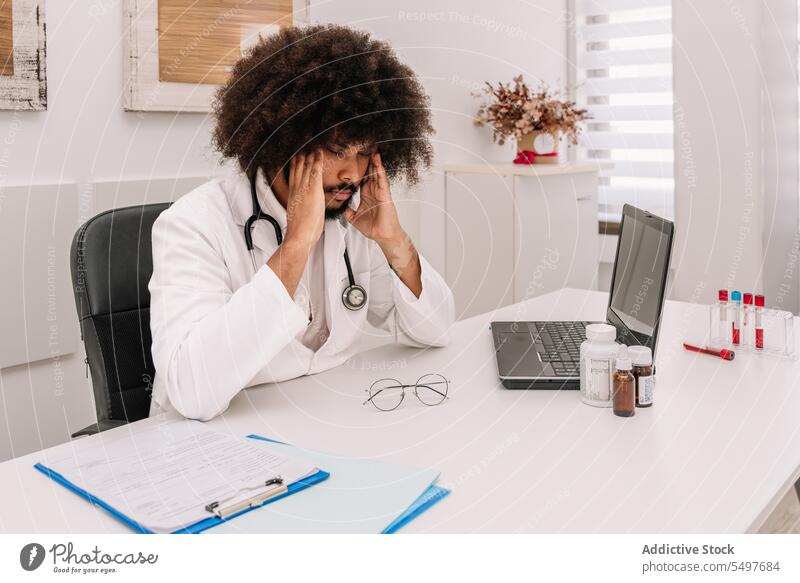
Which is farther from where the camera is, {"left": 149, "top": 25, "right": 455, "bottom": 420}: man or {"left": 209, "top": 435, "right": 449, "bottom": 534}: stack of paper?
{"left": 149, "top": 25, "right": 455, "bottom": 420}: man

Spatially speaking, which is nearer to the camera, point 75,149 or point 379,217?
point 379,217

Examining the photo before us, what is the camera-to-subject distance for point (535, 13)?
3512 mm

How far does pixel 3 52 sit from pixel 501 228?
1863mm

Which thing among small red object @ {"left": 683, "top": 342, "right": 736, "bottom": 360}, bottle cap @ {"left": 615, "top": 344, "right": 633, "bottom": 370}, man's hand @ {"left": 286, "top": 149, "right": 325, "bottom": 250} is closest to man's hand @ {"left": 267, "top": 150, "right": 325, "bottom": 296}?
man's hand @ {"left": 286, "top": 149, "right": 325, "bottom": 250}

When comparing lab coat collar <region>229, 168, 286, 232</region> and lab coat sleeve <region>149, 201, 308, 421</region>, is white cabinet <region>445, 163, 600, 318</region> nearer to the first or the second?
lab coat collar <region>229, 168, 286, 232</region>

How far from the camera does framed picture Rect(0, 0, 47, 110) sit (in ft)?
6.01

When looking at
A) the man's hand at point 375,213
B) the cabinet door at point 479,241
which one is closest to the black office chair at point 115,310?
the man's hand at point 375,213

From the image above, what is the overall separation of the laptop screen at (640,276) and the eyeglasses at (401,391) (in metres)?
0.39

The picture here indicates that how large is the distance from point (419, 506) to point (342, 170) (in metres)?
0.79

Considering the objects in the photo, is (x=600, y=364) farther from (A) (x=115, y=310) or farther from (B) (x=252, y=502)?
(A) (x=115, y=310)

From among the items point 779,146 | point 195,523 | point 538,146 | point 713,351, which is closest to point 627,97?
point 538,146

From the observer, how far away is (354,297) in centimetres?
157

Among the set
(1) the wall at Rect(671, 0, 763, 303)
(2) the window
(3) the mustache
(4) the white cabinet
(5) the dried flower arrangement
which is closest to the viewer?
(3) the mustache

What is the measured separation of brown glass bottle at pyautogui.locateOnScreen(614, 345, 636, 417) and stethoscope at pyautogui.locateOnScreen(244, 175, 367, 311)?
0.59m
